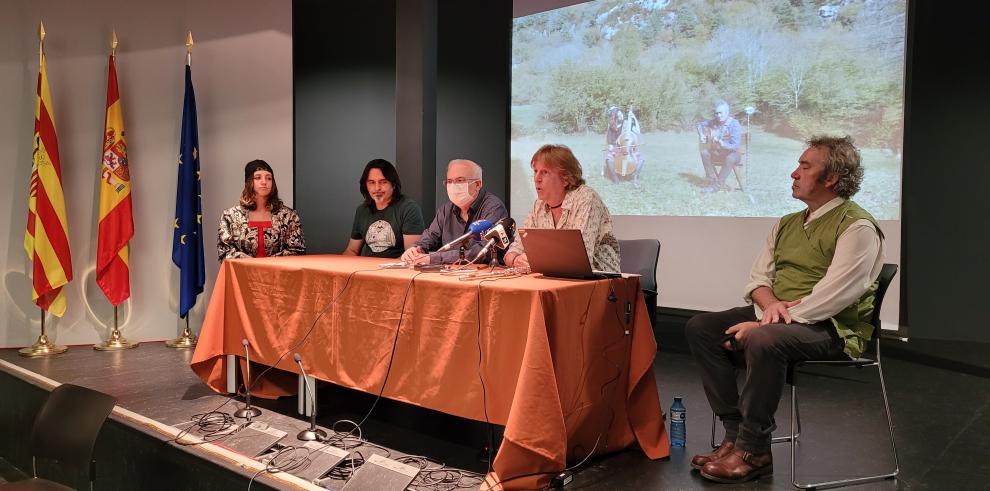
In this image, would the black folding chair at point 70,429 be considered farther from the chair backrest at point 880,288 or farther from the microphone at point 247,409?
the chair backrest at point 880,288

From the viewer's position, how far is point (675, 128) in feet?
20.6

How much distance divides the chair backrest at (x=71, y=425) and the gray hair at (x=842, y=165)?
8.29 ft

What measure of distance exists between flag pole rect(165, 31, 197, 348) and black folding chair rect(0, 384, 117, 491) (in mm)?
2680

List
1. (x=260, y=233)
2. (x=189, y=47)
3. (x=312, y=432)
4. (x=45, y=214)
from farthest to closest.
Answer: (x=189, y=47), (x=45, y=214), (x=260, y=233), (x=312, y=432)

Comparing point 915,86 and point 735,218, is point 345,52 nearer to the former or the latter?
point 735,218

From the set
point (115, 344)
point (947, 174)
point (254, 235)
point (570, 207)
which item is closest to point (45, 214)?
point (115, 344)

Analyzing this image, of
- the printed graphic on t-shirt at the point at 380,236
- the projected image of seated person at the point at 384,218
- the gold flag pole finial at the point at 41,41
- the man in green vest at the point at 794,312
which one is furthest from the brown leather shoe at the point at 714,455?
the gold flag pole finial at the point at 41,41

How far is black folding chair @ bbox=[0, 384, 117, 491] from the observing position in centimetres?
238

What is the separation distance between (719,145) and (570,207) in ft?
11.4

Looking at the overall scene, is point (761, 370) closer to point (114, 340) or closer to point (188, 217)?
point (188, 217)

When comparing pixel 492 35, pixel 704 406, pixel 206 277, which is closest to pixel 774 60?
pixel 492 35

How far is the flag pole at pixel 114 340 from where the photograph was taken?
505 centimetres

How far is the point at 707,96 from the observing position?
20.1 feet

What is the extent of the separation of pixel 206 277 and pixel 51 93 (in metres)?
1.58
